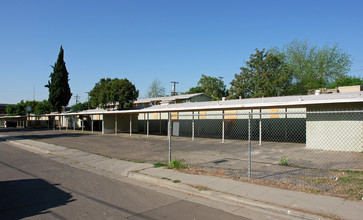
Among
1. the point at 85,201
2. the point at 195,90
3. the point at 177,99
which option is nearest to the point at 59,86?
the point at 177,99

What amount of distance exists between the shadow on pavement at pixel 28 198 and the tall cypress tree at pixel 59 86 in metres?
41.3

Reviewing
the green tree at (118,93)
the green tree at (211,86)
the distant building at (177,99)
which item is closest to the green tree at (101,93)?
the green tree at (118,93)

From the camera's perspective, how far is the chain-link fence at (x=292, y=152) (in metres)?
7.55

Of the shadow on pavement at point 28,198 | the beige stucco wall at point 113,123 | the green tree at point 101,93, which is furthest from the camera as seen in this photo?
the green tree at point 101,93

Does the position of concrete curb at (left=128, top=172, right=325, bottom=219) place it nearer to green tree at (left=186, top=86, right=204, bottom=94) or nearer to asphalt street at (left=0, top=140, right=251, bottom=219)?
asphalt street at (left=0, top=140, right=251, bottom=219)

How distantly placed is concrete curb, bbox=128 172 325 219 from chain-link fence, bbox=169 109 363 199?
1755mm

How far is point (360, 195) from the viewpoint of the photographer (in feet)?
19.2

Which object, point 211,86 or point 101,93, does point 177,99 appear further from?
point 211,86

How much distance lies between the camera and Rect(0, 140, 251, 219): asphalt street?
200 inches

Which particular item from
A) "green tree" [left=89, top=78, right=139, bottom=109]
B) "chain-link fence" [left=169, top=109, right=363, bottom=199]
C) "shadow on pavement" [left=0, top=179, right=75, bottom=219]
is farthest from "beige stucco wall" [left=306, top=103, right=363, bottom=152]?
"green tree" [left=89, top=78, right=139, bottom=109]

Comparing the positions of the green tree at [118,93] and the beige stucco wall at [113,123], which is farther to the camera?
the green tree at [118,93]

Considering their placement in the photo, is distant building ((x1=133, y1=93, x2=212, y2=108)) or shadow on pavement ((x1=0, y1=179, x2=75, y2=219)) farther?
distant building ((x1=133, y1=93, x2=212, y2=108))

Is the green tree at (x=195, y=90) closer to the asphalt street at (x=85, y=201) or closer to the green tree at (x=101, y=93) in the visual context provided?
the green tree at (x=101, y=93)

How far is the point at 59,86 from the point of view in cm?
4538
